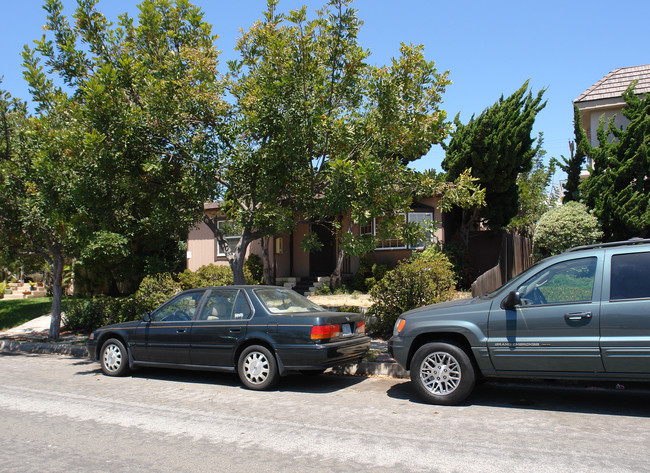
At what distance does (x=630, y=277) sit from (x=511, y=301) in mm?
1305

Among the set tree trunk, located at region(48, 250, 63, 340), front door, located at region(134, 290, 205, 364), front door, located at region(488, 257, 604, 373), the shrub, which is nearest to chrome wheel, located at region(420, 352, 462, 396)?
front door, located at region(488, 257, 604, 373)

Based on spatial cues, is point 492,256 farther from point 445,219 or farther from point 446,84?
point 446,84

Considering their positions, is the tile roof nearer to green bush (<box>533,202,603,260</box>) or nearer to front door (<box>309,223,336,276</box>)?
green bush (<box>533,202,603,260</box>)

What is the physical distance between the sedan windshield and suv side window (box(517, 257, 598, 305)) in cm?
337

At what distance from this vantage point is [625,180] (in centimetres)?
1426

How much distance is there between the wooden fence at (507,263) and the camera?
13.5m

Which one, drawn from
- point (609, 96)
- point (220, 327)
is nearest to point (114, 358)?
point (220, 327)

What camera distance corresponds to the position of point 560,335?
5.97 metres

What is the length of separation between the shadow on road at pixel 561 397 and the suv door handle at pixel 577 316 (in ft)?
3.29

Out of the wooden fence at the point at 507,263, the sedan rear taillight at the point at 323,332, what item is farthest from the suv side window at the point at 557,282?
the wooden fence at the point at 507,263

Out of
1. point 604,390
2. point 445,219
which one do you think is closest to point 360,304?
point 445,219

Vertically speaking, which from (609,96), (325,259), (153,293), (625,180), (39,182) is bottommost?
(153,293)

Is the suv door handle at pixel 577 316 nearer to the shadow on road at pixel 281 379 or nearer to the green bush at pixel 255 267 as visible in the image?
the shadow on road at pixel 281 379

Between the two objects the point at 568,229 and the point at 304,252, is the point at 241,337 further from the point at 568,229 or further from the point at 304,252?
the point at 304,252
